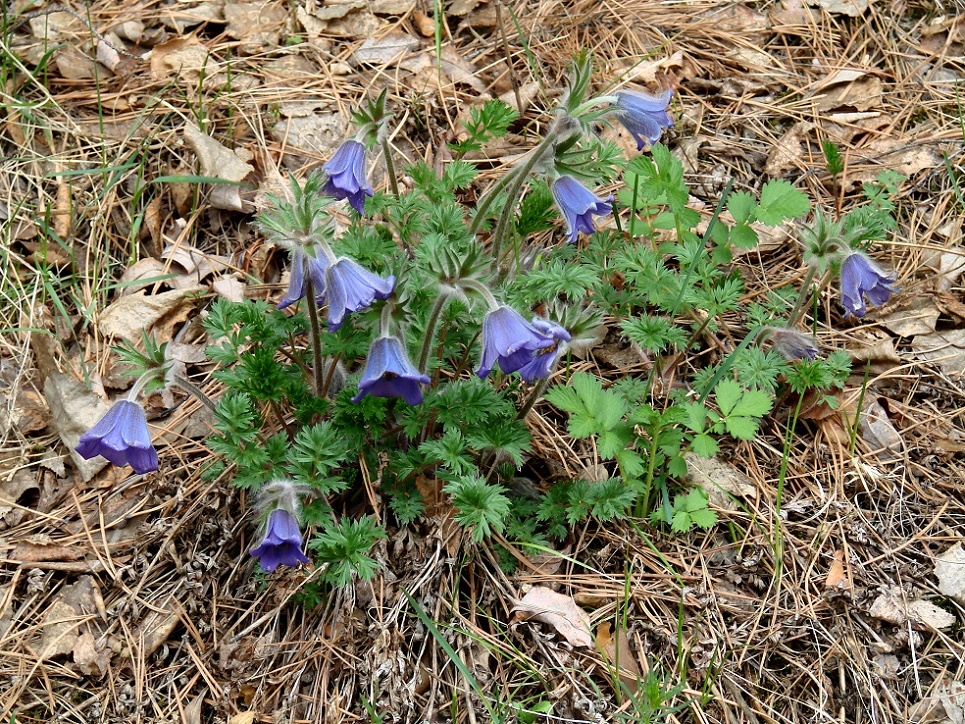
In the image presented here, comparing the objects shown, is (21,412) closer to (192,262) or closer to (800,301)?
(192,262)

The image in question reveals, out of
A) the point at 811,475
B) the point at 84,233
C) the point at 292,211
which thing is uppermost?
the point at 292,211

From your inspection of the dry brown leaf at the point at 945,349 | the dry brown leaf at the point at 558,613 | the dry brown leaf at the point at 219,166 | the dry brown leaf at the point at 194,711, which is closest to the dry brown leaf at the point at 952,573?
the dry brown leaf at the point at 945,349

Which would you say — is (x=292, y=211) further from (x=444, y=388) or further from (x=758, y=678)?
(x=758, y=678)

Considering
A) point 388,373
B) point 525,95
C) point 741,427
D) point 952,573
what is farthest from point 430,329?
point 525,95

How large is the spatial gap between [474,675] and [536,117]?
2.30m

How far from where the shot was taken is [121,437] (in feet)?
7.73

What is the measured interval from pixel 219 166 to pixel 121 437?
5.18 feet

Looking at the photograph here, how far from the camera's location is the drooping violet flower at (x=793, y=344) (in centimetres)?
292

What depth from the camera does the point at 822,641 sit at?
8.52 ft

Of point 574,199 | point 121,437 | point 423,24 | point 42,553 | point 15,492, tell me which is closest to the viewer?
point 121,437

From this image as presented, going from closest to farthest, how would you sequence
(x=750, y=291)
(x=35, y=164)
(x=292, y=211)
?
1. (x=292, y=211)
2. (x=750, y=291)
3. (x=35, y=164)

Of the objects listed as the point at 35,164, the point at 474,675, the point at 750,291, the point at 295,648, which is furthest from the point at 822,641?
the point at 35,164

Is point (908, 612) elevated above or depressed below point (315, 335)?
below

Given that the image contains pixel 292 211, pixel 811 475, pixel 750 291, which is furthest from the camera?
pixel 750 291
